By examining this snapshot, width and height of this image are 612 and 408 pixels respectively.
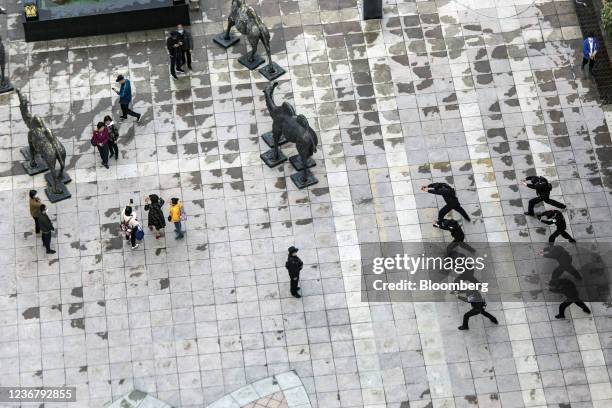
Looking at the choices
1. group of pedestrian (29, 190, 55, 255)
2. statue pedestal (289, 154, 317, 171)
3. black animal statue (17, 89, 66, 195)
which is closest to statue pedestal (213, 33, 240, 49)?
statue pedestal (289, 154, 317, 171)

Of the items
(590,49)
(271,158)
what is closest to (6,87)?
(271,158)

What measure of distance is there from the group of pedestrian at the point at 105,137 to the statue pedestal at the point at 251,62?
17.4ft

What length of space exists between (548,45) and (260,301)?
13949 millimetres

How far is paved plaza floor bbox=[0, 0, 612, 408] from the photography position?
123 ft

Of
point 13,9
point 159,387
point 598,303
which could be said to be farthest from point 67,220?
point 598,303

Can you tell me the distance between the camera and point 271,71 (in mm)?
44281

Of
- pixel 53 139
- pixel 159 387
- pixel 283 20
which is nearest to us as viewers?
pixel 159 387

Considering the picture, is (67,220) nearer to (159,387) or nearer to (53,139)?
(53,139)

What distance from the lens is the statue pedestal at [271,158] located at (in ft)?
137

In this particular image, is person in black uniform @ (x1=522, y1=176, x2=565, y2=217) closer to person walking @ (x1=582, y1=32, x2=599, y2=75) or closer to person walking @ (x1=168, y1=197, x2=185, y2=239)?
person walking @ (x1=582, y1=32, x2=599, y2=75)

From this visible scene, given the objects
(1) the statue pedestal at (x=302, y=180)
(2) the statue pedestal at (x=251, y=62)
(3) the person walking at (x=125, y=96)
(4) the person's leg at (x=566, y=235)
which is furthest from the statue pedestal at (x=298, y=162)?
(4) the person's leg at (x=566, y=235)

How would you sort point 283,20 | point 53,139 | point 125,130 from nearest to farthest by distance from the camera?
point 53,139 → point 125,130 → point 283,20

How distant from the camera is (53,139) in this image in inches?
1580

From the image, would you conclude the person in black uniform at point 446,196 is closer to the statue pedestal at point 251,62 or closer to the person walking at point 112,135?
the statue pedestal at point 251,62
